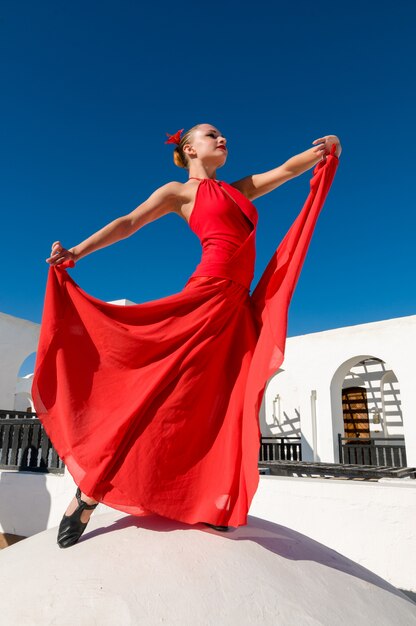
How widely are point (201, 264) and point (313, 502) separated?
221cm

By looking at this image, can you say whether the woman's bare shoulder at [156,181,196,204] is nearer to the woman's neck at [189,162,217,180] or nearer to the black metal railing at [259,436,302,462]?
the woman's neck at [189,162,217,180]

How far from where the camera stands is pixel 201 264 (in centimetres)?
195

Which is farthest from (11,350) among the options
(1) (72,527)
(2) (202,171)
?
(1) (72,527)

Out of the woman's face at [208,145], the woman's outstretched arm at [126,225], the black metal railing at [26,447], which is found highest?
the woman's face at [208,145]

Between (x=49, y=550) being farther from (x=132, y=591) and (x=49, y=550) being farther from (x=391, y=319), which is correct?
(x=391, y=319)

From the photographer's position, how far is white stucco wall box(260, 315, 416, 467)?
10.1 m

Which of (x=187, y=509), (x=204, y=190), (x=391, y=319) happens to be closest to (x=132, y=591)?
(x=187, y=509)

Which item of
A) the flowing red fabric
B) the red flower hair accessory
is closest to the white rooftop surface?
the flowing red fabric

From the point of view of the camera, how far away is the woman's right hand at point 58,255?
1.84 meters

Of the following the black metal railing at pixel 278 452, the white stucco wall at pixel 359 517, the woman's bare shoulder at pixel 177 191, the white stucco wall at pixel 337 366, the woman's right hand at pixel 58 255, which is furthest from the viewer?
the white stucco wall at pixel 337 366

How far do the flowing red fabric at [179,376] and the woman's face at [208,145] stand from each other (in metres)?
0.35

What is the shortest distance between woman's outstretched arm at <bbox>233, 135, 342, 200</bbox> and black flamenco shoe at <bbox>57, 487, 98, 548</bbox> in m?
1.60

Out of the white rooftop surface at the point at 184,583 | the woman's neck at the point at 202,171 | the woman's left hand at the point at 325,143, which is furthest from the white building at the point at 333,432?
the woman's neck at the point at 202,171

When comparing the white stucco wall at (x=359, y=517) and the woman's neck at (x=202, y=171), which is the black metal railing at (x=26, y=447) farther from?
the woman's neck at (x=202, y=171)
